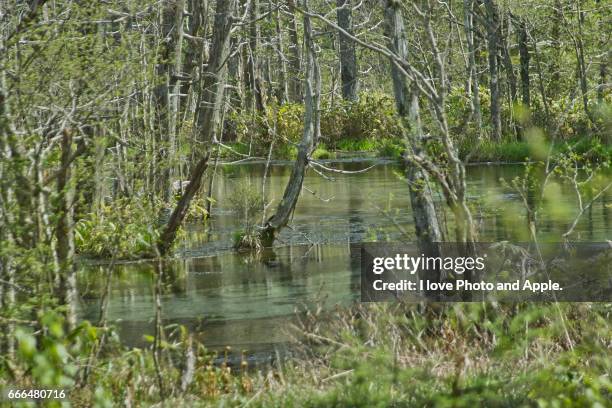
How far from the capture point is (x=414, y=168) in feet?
31.9

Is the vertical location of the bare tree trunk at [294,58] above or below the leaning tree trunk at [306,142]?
above

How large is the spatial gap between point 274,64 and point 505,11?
25957 millimetres

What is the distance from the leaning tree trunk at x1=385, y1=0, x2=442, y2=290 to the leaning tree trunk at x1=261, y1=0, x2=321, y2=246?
15.3 feet

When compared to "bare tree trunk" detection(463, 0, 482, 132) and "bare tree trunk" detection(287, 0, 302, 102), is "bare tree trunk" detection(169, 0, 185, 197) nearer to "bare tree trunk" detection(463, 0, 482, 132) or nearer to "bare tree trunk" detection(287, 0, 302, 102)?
"bare tree trunk" detection(287, 0, 302, 102)

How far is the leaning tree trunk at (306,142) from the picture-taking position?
50.1 ft

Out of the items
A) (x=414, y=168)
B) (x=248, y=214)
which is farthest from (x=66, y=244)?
(x=248, y=214)

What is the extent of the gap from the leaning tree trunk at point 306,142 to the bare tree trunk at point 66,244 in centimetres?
778

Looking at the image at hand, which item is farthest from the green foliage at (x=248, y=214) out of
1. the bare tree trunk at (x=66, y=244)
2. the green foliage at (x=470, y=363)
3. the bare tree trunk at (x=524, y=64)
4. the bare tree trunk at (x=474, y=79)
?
the bare tree trunk at (x=524, y=64)

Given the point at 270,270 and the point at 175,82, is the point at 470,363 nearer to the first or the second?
the point at 270,270

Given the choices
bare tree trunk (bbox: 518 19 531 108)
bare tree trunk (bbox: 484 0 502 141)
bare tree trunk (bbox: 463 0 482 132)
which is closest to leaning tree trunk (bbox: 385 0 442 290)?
bare tree trunk (bbox: 463 0 482 132)

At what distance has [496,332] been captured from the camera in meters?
7.39

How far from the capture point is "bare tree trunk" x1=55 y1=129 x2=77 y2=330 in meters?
7.14

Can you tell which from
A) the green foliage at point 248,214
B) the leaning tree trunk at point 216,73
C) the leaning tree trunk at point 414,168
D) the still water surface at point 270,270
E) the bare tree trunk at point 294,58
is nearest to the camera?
the leaning tree trunk at point 414,168

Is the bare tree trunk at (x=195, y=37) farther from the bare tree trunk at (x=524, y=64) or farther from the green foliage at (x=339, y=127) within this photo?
the green foliage at (x=339, y=127)
